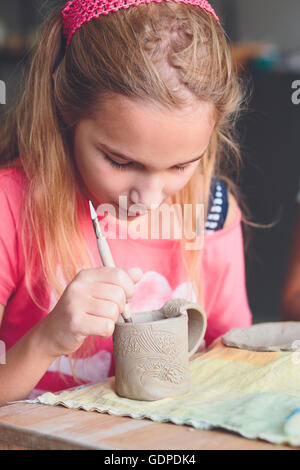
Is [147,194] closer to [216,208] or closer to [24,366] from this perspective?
[24,366]

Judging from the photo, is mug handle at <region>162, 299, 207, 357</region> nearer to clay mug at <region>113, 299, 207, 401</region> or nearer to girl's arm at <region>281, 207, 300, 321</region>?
clay mug at <region>113, 299, 207, 401</region>

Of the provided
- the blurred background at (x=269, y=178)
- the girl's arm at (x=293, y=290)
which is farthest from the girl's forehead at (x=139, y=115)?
the blurred background at (x=269, y=178)

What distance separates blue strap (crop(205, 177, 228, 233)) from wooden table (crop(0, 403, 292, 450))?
0.63 meters

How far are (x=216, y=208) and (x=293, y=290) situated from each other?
25 cm

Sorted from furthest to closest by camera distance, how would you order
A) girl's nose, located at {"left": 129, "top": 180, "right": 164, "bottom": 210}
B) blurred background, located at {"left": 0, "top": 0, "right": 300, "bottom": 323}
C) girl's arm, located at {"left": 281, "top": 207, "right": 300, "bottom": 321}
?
blurred background, located at {"left": 0, "top": 0, "right": 300, "bottom": 323}
girl's arm, located at {"left": 281, "top": 207, "right": 300, "bottom": 321}
girl's nose, located at {"left": 129, "top": 180, "right": 164, "bottom": 210}

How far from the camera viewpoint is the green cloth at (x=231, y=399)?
0.64m

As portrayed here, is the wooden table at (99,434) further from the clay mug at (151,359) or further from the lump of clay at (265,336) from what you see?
the lump of clay at (265,336)

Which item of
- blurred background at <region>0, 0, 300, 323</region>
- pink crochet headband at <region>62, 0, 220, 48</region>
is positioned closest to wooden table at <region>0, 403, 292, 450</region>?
pink crochet headband at <region>62, 0, 220, 48</region>

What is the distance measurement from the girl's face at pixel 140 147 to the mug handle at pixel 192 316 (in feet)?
0.54

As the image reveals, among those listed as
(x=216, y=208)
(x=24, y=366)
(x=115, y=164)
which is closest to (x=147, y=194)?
(x=115, y=164)

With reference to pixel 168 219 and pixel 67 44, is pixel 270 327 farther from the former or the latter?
pixel 67 44

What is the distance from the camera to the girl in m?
0.85
